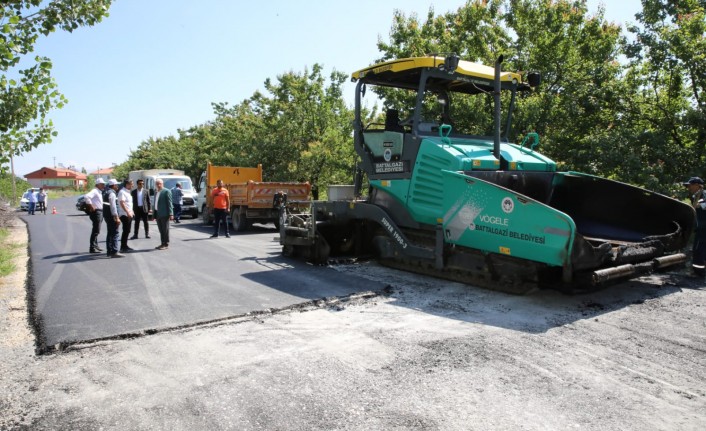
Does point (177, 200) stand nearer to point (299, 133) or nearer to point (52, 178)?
point (299, 133)

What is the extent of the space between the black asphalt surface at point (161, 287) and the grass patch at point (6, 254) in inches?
16.3

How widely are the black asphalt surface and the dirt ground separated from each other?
0.38m

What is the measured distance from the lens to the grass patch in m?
8.59

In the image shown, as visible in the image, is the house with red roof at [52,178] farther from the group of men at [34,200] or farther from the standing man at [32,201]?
the standing man at [32,201]

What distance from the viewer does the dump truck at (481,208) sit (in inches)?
225

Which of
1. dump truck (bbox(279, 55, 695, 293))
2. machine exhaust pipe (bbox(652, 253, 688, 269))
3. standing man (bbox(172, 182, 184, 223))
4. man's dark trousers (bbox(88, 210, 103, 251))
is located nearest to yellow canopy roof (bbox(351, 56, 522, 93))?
dump truck (bbox(279, 55, 695, 293))

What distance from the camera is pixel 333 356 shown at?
13.9 feet

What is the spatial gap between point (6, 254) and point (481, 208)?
1027 cm

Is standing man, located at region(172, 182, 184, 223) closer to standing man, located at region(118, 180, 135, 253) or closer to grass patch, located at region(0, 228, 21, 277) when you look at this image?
grass patch, located at region(0, 228, 21, 277)

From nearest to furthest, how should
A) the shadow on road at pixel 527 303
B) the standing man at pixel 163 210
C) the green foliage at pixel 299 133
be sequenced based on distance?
1. the shadow on road at pixel 527 303
2. the standing man at pixel 163 210
3. the green foliage at pixel 299 133

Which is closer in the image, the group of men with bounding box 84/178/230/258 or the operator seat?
the operator seat

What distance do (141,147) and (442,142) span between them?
57336 millimetres

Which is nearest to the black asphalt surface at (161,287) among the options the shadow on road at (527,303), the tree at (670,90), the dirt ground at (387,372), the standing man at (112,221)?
the standing man at (112,221)

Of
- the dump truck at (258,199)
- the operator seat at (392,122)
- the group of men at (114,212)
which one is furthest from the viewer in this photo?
the dump truck at (258,199)
